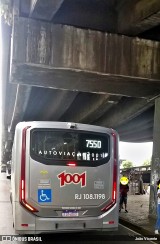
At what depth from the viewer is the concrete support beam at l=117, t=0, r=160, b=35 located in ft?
33.2

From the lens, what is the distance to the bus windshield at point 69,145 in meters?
8.76

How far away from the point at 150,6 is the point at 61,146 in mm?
4441

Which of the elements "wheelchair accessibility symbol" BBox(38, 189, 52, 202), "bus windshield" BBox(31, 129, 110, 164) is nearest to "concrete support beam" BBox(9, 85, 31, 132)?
"bus windshield" BBox(31, 129, 110, 164)

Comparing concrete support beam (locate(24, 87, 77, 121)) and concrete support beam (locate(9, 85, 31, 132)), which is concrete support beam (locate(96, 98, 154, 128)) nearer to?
concrete support beam (locate(24, 87, 77, 121))

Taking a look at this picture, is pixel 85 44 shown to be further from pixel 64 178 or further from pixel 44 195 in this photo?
pixel 44 195

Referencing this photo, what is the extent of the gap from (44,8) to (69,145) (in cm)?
372

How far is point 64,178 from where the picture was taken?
28.8ft

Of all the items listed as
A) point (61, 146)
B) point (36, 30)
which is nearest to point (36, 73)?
point (36, 30)

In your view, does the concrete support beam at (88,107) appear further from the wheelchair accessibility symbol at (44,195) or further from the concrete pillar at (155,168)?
the wheelchair accessibility symbol at (44,195)

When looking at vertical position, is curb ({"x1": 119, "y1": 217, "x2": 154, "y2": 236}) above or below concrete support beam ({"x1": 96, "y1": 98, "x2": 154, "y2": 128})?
below

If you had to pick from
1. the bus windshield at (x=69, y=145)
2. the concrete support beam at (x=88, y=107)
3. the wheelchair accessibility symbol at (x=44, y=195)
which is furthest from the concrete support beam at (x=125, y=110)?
the wheelchair accessibility symbol at (x=44, y=195)

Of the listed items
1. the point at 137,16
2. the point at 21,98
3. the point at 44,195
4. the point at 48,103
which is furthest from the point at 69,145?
the point at 48,103

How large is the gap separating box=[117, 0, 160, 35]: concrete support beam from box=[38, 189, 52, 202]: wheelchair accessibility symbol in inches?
208

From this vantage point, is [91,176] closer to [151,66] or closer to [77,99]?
[151,66]
